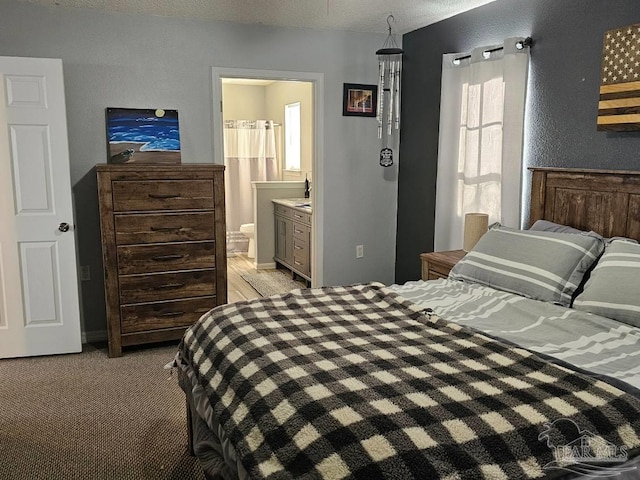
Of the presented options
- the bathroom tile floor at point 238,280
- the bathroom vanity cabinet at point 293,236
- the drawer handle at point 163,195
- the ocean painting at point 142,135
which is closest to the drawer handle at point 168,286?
the drawer handle at point 163,195

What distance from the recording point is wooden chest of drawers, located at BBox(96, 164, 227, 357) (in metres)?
3.59

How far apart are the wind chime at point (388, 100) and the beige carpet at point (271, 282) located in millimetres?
1635

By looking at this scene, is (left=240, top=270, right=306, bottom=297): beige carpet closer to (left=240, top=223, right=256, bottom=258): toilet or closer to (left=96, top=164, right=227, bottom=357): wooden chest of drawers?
(left=240, top=223, right=256, bottom=258): toilet

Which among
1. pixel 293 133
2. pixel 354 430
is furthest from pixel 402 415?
pixel 293 133

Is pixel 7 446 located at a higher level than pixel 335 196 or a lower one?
lower

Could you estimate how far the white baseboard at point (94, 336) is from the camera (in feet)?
13.4

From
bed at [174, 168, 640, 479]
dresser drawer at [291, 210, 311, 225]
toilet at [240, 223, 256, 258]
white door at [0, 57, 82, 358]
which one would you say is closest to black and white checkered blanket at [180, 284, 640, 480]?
bed at [174, 168, 640, 479]

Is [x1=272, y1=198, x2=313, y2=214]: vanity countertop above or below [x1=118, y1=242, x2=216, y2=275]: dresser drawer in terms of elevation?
above

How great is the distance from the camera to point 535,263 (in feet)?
8.58

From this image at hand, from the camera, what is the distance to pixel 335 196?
473 centimetres

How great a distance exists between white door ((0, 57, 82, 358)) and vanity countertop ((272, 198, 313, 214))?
2.24m

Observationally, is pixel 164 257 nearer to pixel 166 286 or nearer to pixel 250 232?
Answer: pixel 166 286

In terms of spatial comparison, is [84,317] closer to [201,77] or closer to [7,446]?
[7,446]

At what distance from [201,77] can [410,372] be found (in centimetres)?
320
